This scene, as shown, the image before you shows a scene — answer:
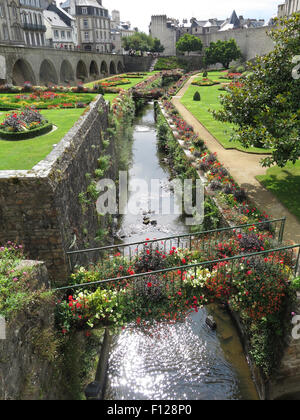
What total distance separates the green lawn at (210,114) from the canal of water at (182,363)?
27.6ft

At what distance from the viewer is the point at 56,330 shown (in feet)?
21.3

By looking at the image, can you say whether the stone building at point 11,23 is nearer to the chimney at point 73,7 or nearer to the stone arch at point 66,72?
the stone arch at point 66,72

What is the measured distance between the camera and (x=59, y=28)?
193 ft

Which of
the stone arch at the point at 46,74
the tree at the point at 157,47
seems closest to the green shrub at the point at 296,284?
the stone arch at the point at 46,74

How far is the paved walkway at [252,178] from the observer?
1034cm

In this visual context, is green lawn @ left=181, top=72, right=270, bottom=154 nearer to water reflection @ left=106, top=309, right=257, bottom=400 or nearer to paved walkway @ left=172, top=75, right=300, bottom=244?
paved walkway @ left=172, top=75, right=300, bottom=244

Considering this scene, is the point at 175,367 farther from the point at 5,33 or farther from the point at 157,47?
the point at 157,47

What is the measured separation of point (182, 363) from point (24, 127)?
10.3m

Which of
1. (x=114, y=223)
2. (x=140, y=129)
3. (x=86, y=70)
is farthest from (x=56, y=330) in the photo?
(x=86, y=70)

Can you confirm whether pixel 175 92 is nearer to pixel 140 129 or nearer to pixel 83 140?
pixel 140 129

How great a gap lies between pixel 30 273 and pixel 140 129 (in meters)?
28.1

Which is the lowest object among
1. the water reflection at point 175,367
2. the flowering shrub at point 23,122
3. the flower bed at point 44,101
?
A: the water reflection at point 175,367

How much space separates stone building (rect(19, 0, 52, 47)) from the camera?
136 feet

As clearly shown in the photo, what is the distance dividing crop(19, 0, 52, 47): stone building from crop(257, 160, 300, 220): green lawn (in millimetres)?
39839
